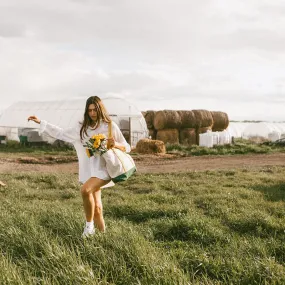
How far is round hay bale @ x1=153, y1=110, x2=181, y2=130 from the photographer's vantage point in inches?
961

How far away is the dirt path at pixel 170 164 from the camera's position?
13.5 metres

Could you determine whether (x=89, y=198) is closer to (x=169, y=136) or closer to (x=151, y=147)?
(x=151, y=147)

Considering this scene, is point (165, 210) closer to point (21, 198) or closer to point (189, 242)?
point (189, 242)

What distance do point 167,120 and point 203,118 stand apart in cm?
288

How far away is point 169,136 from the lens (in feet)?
80.1

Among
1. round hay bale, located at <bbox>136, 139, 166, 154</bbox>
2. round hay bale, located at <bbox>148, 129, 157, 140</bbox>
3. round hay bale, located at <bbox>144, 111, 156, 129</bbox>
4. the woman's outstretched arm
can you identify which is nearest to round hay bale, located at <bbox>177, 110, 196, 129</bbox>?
round hay bale, located at <bbox>144, 111, 156, 129</bbox>

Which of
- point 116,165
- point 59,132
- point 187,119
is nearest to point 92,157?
point 116,165

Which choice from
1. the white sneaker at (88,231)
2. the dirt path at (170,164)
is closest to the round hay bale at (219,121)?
the dirt path at (170,164)

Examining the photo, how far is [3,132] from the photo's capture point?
28.1 meters

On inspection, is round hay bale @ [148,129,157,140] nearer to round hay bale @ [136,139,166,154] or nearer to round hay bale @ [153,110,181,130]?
round hay bale @ [153,110,181,130]

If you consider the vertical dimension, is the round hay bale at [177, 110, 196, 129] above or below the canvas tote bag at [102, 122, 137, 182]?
above

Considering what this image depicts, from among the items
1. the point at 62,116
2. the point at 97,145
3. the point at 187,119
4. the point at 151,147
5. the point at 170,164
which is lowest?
the point at 170,164

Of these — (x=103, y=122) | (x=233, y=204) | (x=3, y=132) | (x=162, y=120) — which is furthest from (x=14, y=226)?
(x=3, y=132)

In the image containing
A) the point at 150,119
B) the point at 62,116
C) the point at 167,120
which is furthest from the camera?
the point at 62,116
